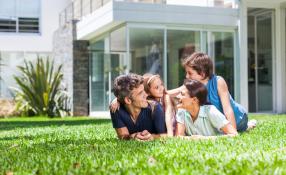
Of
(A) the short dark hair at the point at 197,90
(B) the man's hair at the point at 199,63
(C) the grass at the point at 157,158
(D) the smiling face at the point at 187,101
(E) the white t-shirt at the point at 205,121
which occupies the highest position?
(B) the man's hair at the point at 199,63

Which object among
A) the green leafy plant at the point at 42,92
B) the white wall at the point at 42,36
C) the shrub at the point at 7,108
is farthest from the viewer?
the white wall at the point at 42,36

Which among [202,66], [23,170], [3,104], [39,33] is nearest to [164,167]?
[23,170]

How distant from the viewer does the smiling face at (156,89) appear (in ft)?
20.0

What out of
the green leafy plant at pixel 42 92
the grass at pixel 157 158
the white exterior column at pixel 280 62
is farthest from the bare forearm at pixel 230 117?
the green leafy plant at pixel 42 92

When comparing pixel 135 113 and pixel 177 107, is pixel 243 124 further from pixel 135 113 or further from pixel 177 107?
pixel 135 113

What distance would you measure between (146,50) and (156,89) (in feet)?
30.5

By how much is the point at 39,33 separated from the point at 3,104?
4.84 metres

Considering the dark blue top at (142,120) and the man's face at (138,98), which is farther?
the dark blue top at (142,120)

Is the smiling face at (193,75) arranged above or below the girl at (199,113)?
above

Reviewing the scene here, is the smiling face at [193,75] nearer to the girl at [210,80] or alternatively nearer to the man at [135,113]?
the girl at [210,80]

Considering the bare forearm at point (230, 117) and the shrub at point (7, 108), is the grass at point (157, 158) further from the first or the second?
the shrub at point (7, 108)

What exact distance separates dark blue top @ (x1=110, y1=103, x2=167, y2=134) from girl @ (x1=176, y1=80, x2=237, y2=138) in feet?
0.67

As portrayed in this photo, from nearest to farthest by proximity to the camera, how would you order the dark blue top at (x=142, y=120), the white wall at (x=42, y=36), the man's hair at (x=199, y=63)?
the dark blue top at (x=142, y=120) → the man's hair at (x=199, y=63) → the white wall at (x=42, y=36)

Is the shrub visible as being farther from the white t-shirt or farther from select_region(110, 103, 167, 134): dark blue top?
the white t-shirt
